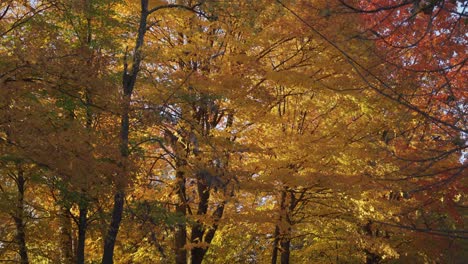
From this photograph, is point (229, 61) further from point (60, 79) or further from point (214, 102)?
point (60, 79)

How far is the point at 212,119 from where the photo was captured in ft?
42.4

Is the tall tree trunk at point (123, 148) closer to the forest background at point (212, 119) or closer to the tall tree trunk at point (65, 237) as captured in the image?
the forest background at point (212, 119)

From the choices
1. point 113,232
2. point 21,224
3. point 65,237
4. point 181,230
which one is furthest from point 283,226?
point 21,224

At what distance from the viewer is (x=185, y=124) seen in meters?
10.8

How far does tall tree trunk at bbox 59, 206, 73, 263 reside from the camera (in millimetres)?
12727

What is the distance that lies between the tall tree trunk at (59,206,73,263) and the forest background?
59 mm

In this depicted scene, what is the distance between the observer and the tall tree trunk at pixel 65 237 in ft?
41.8

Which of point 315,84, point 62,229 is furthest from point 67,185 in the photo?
point 315,84

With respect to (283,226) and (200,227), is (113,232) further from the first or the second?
(283,226)

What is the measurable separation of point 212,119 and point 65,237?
203 inches

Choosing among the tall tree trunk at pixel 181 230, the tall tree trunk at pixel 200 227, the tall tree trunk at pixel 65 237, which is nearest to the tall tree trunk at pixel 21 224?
the tall tree trunk at pixel 65 237

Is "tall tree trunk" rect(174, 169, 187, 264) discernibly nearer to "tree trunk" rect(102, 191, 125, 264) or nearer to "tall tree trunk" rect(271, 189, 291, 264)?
"tall tree trunk" rect(271, 189, 291, 264)

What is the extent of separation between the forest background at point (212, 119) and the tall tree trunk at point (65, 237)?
2.3 inches

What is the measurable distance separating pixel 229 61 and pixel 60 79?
404 centimetres
